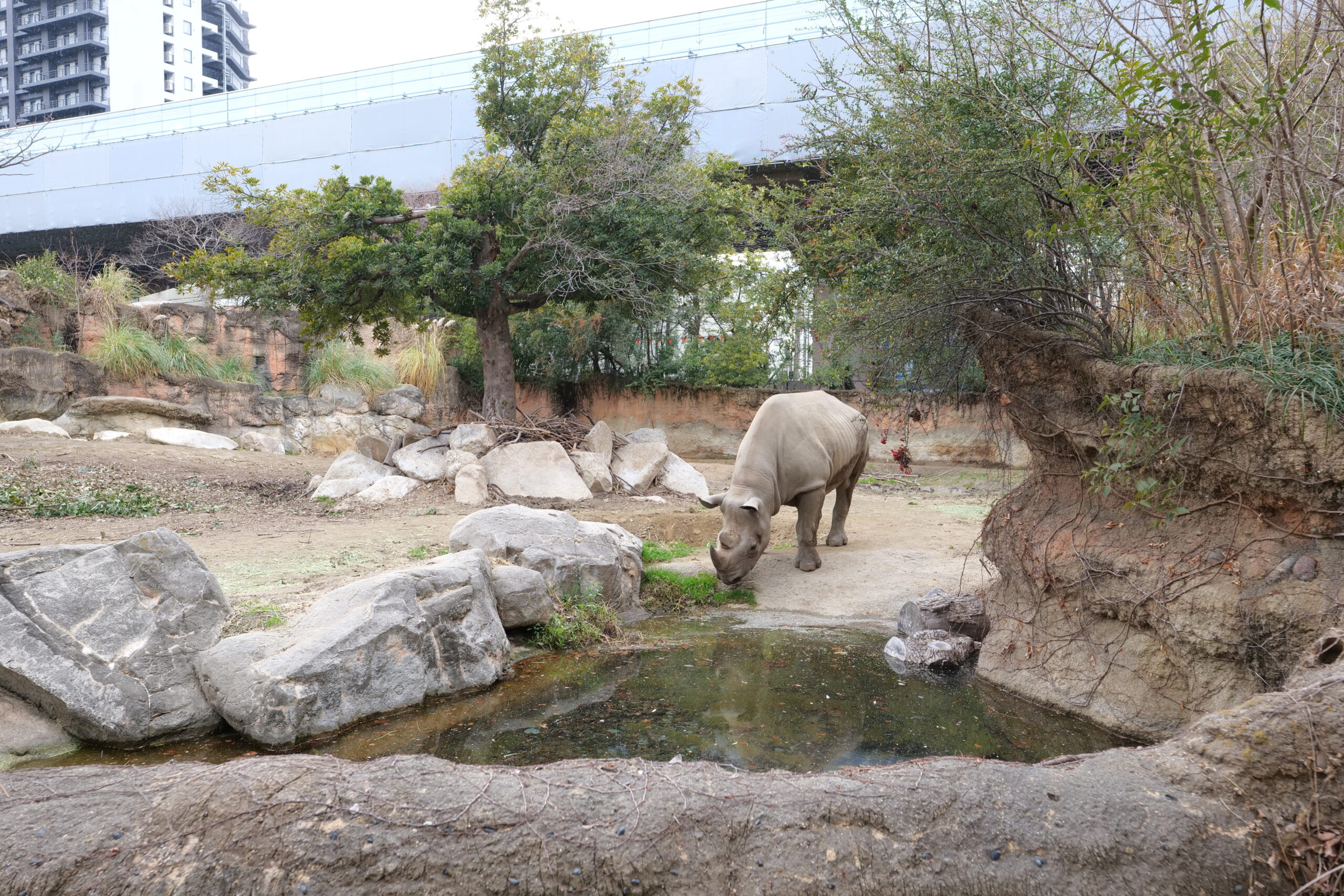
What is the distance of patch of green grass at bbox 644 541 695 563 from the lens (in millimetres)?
8750

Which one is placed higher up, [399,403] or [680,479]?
[399,403]

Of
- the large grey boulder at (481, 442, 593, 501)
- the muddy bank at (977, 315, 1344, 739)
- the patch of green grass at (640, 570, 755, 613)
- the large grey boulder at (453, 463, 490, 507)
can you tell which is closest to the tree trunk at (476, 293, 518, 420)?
the large grey boulder at (481, 442, 593, 501)

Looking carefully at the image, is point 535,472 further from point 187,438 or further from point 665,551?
point 187,438

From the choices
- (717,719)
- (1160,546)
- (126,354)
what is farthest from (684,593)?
(126,354)

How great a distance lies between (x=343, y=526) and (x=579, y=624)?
4359 mm

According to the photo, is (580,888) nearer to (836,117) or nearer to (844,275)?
(844,275)

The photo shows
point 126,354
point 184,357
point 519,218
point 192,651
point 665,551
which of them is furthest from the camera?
point 184,357

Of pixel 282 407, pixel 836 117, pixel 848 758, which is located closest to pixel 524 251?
pixel 836 117

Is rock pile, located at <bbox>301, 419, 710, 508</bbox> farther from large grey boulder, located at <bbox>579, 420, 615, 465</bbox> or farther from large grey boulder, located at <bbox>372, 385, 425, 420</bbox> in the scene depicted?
large grey boulder, located at <bbox>372, 385, 425, 420</bbox>

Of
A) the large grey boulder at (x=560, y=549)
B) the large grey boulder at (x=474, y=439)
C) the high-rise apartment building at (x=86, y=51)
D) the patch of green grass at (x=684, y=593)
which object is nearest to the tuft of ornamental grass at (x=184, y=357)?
the large grey boulder at (x=474, y=439)

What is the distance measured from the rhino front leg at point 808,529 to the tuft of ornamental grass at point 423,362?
12.5 m

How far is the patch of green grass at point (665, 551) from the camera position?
28.7ft

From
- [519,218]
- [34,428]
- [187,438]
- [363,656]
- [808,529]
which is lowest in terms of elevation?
[363,656]

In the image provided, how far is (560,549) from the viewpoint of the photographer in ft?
23.2
